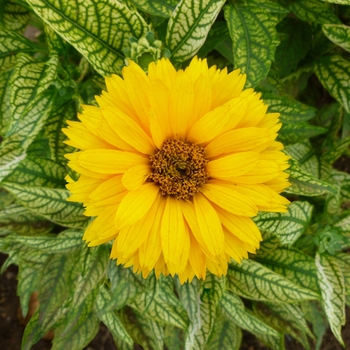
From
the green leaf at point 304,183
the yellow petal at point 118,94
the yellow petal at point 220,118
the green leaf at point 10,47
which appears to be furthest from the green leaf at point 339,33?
the green leaf at point 10,47

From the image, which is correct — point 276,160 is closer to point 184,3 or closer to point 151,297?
point 184,3

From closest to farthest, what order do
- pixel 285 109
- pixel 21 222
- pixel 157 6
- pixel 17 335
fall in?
pixel 157 6, pixel 285 109, pixel 21 222, pixel 17 335

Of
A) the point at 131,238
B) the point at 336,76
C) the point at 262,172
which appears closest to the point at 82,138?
the point at 131,238

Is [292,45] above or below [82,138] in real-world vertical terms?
above

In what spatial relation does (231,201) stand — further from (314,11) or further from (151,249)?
(314,11)

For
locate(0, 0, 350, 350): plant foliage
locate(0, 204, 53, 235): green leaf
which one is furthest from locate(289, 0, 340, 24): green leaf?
locate(0, 204, 53, 235): green leaf

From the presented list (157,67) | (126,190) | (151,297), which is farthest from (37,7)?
(151,297)
